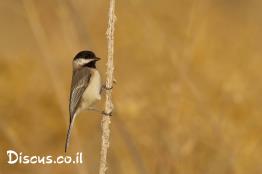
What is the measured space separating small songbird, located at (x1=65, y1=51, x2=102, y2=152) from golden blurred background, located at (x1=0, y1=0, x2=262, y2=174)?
30 cm

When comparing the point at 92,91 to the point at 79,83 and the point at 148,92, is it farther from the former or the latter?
the point at 148,92

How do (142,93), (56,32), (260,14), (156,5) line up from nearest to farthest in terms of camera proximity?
(142,93) < (156,5) < (56,32) < (260,14)

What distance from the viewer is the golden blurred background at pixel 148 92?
196 inches

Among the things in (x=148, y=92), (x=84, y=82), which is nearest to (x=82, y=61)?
(x=84, y=82)

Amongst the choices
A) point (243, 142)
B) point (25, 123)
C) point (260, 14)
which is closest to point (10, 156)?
point (25, 123)

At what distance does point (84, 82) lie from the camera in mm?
4363

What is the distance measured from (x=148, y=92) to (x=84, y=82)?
7.00 feet

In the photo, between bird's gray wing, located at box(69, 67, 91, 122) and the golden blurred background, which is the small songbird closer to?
bird's gray wing, located at box(69, 67, 91, 122)

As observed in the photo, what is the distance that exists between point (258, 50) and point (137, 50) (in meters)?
1.12

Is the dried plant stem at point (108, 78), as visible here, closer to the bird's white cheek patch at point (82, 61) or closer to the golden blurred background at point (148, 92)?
the bird's white cheek patch at point (82, 61)

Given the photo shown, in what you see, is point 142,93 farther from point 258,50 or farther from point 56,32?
point 56,32

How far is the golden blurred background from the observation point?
497 cm

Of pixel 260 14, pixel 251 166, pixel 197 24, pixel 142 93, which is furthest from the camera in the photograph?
pixel 260 14

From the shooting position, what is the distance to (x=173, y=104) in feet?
17.1
